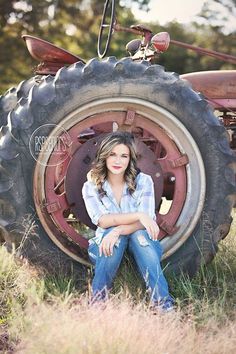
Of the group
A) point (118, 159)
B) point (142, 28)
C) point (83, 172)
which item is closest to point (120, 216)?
point (118, 159)

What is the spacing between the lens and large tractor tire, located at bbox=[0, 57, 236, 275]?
322cm

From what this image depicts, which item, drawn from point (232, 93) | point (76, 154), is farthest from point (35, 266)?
point (232, 93)

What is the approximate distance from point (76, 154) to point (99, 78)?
0.43 metres

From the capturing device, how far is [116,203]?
127 inches

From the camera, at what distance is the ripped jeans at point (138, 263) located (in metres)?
2.97

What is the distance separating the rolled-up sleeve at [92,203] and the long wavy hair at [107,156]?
38mm

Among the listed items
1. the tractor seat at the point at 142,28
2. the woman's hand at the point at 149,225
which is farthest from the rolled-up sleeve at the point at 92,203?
the tractor seat at the point at 142,28

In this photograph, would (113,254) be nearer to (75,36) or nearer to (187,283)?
(187,283)

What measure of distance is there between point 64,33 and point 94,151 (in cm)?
1624

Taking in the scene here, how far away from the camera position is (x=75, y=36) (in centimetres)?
1948

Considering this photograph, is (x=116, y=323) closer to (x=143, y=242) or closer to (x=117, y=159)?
(x=143, y=242)

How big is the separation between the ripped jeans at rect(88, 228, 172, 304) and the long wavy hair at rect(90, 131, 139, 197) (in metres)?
0.28

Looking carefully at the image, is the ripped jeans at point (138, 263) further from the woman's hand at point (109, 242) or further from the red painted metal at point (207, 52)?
the red painted metal at point (207, 52)

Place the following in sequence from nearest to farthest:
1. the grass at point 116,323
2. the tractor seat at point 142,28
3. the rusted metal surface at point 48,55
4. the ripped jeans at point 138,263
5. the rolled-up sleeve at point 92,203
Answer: the grass at point 116,323 < the ripped jeans at point 138,263 < the rolled-up sleeve at point 92,203 < the rusted metal surface at point 48,55 < the tractor seat at point 142,28
